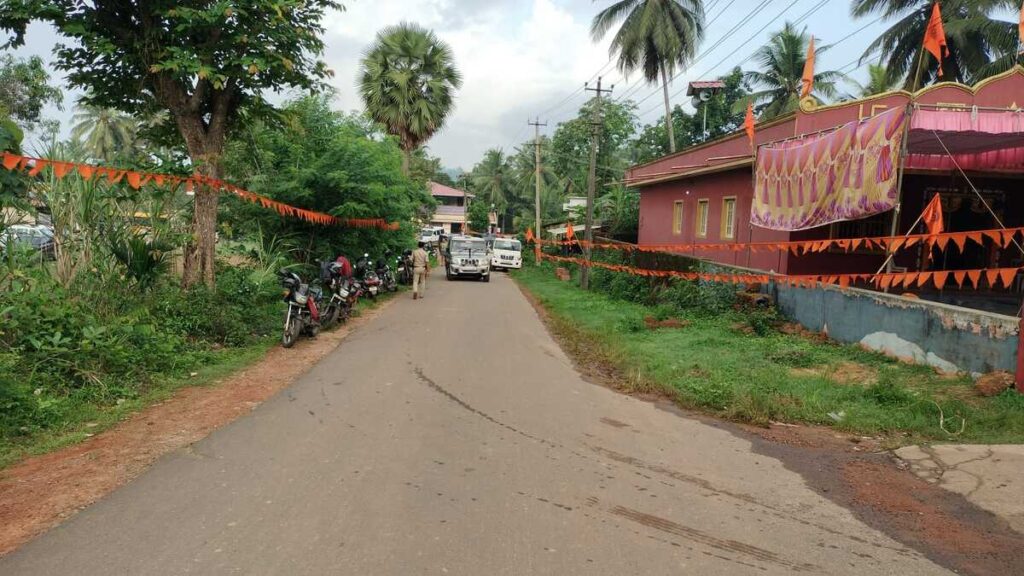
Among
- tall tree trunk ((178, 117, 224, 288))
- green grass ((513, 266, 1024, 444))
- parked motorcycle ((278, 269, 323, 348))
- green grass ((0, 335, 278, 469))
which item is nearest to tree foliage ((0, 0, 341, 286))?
tall tree trunk ((178, 117, 224, 288))

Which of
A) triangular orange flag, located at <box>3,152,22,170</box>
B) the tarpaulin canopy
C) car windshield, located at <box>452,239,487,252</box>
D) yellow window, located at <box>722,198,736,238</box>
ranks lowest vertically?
car windshield, located at <box>452,239,487,252</box>

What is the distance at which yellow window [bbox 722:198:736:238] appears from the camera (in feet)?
57.9

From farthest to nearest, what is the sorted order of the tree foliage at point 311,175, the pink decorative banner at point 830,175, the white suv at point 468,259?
the white suv at point 468,259 < the tree foliage at point 311,175 < the pink decorative banner at point 830,175

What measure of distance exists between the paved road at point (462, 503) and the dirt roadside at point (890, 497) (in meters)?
0.17

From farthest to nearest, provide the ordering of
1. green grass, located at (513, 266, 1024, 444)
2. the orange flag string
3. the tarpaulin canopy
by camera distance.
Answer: the tarpaulin canopy → green grass, located at (513, 266, 1024, 444) → the orange flag string

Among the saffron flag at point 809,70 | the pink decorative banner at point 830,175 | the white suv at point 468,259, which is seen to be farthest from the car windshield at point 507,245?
the saffron flag at point 809,70

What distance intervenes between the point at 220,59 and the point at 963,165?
526 inches

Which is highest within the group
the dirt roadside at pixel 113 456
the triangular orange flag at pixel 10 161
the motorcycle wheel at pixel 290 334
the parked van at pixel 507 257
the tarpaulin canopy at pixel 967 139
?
the tarpaulin canopy at pixel 967 139

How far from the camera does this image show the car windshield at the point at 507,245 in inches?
1423

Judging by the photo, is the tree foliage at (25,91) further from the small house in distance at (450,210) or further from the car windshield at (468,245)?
the small house in distance at (450,210)

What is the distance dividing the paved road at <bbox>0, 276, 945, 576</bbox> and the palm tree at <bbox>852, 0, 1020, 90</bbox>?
24779 mm

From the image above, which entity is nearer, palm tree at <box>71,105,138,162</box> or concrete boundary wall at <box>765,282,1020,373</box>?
concrete boundary wall at <box>765,282,1020,373</box>

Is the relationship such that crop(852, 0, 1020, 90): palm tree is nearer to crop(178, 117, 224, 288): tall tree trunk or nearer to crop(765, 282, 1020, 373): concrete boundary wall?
crop(765, 282, 1020, 373): concrete boundary wall

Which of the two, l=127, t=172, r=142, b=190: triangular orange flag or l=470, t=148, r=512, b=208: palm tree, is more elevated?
l=470, t=148, r=512, b=208: palm tree
